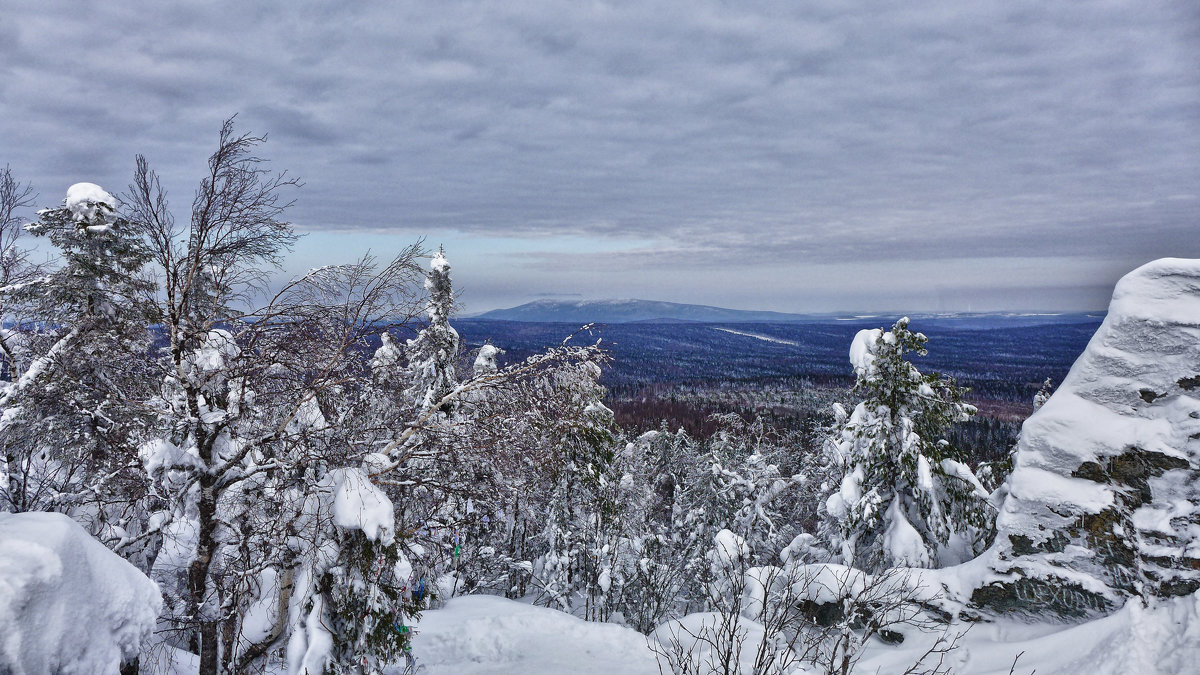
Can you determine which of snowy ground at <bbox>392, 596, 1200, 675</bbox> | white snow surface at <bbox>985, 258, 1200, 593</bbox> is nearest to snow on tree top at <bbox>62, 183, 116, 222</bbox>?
snowy ground at <bbox>392, 596, 1200, 675</bbox>

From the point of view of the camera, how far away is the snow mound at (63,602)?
3662mm

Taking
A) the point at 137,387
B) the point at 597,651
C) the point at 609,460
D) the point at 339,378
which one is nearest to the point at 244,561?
the point at 339,378

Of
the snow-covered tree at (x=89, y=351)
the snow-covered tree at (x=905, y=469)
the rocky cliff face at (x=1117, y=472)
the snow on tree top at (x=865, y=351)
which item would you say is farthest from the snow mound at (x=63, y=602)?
the snow on tree top at (x=865, y=351)

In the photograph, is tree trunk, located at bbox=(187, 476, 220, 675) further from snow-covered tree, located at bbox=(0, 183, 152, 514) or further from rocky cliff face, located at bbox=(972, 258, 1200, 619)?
rocky cliff face, located at bbox=(972, 258, 1200, 619)

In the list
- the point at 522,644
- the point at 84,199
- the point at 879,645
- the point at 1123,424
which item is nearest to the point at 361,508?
the point at 522,644

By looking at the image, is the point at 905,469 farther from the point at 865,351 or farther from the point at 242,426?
the point at 242,426

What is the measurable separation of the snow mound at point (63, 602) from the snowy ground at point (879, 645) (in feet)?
17.7

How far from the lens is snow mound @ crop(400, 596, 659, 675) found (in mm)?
10320

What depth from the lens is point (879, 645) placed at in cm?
987

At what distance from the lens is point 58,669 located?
3.87m

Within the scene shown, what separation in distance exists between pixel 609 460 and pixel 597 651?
4.72 metres

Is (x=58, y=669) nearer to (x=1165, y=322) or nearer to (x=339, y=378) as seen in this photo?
(x=339, y=378)

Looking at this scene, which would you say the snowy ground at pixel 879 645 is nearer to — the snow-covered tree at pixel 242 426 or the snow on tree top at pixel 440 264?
the snow-covered tree at pixel 242 426

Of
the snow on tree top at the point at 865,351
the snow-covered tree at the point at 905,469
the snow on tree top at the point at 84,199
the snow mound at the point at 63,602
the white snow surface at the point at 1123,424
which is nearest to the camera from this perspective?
the snow mound at the point at 63,602
